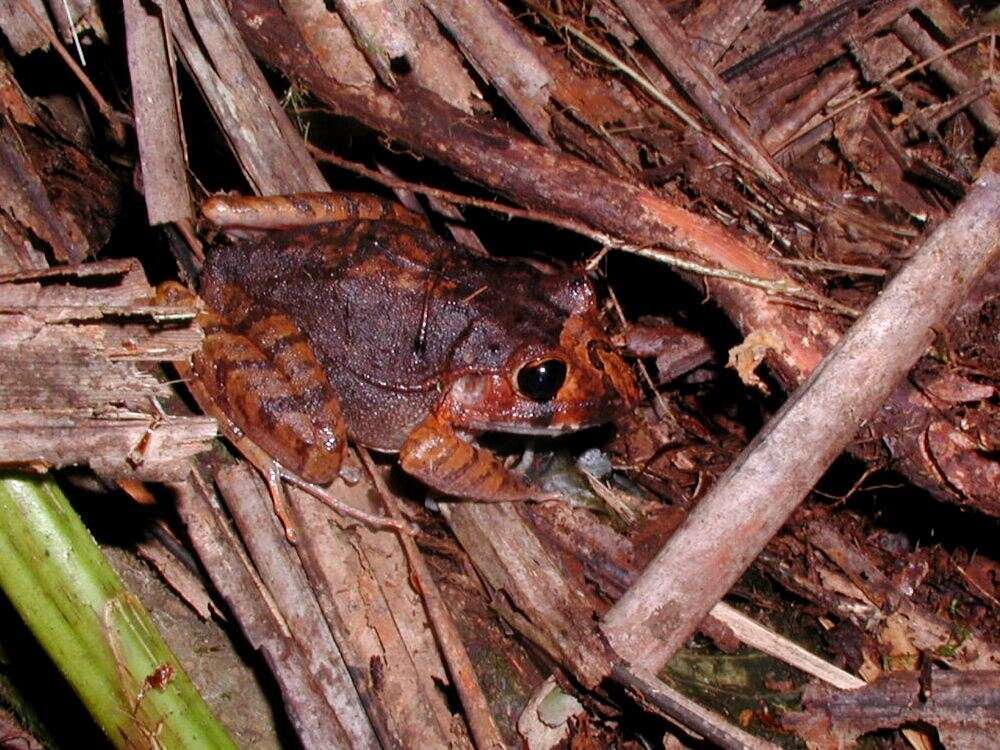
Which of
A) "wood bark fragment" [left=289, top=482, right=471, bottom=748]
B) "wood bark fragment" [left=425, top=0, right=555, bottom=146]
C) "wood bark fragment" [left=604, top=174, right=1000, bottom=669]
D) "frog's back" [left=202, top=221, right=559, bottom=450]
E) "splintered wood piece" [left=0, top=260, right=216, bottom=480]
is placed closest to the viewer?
"splintered wood piece" [left=0, top=260, right=216, bottom=480]

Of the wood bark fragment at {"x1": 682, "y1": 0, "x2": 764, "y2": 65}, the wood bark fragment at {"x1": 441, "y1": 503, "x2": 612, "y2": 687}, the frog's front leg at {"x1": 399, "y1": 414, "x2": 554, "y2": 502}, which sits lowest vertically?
the wood bark fragment at {"x1": 441, "y1": 503, "x2": 612, "y2": 687}

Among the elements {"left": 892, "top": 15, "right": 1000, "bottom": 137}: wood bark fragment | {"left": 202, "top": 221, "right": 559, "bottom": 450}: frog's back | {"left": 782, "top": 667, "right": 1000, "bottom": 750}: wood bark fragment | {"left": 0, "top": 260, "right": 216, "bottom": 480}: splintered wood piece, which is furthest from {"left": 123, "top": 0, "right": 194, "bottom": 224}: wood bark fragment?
{"left": 892, "top": 15, "right": 1000, "bottom": 137}: wood bark fragment

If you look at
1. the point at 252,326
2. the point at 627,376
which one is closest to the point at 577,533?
the point at 627,376

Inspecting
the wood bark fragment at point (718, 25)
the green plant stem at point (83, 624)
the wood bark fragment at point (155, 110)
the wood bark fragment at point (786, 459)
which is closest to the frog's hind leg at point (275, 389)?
the wood bark fragment at point (155, 110)

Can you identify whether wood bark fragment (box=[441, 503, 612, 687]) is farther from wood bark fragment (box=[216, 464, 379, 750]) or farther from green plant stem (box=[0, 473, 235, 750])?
green plant stem (box=[0, 473, 235, 750])

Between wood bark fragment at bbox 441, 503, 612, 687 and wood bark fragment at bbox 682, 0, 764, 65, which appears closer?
wood bark fragment at bbox 441, 503, 612, 687

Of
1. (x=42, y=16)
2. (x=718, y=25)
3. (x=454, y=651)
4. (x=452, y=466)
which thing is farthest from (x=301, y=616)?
(x=718, y=25)

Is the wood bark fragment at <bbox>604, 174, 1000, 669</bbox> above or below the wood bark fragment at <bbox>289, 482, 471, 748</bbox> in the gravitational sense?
above

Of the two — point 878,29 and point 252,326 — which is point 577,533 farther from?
point 878,29
